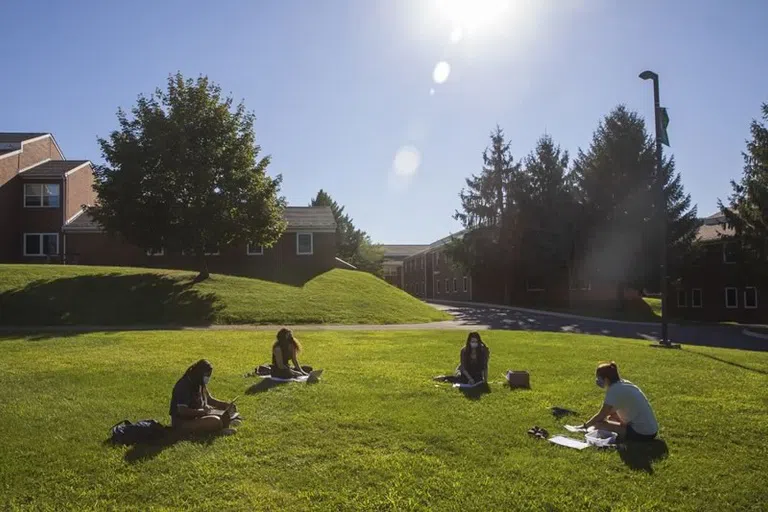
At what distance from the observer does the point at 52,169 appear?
4369cm

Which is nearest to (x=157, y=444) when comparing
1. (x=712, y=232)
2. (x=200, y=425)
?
(x=200, y=425)

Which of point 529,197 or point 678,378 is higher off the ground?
point 529,197

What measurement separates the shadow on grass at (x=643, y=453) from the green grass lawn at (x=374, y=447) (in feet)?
0.11

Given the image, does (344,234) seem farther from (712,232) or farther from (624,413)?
(624,413)

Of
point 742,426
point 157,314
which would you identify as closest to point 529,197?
point 157,314

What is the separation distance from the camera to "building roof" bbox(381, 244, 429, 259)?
107 metres

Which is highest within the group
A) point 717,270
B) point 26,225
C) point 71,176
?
point 71,176

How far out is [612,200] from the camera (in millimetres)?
45406

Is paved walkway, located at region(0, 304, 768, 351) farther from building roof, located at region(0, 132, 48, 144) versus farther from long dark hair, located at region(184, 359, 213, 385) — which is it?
building roof, located at region(0, 132, 48, 144)

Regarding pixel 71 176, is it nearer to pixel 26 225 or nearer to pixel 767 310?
pixel 26 225

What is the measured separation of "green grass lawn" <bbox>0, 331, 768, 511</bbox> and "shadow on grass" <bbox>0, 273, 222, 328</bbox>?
11.8m

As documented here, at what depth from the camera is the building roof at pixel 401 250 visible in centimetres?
10731

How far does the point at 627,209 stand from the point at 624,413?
130 ft

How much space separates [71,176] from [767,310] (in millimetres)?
49365
